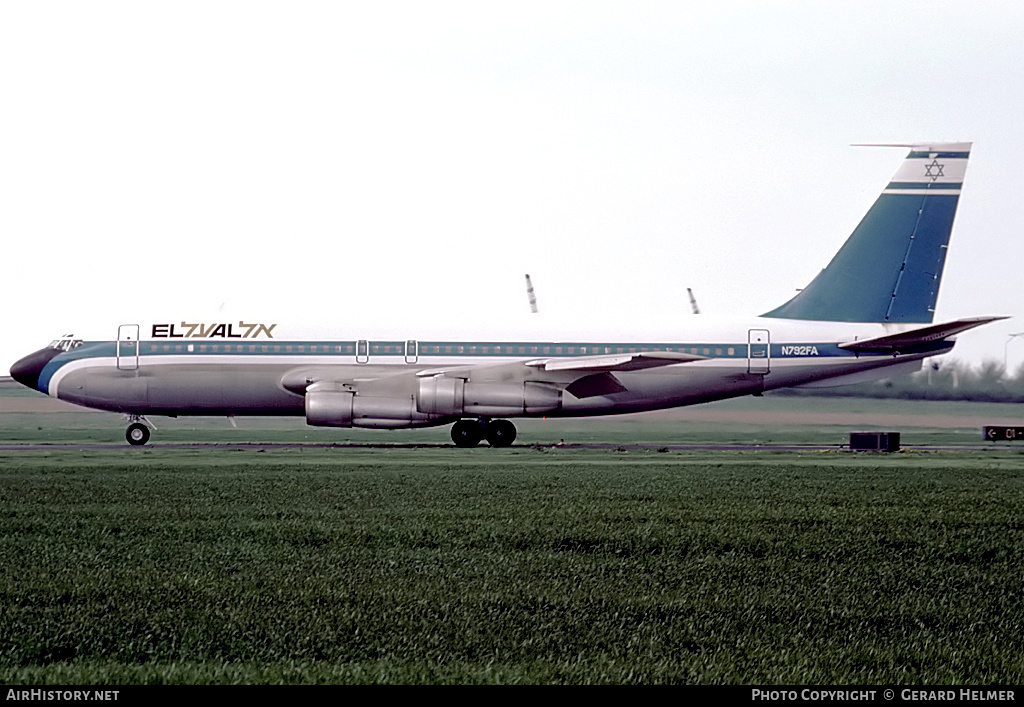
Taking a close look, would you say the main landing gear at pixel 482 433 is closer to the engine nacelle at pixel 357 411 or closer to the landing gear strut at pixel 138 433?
the engine nacelle at pixel 357 411

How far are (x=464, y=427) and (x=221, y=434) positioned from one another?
11775 mm

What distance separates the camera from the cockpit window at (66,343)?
43062mm

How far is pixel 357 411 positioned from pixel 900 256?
63.0ft

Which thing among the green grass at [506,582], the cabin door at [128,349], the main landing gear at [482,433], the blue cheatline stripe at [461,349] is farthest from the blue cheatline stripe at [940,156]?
the cabin door at [128,349]

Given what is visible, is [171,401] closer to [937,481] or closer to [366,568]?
[937,481]

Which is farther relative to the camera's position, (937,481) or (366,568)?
(937,481)

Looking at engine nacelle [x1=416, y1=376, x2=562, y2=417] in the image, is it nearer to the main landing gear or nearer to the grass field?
the main landing gear

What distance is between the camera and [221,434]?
48.8 metres

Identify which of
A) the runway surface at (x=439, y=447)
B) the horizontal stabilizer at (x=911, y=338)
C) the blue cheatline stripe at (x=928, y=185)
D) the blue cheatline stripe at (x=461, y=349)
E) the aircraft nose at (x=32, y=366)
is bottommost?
the runway surface at (x=439, y=447)

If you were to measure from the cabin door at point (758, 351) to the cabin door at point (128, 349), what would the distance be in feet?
66.8

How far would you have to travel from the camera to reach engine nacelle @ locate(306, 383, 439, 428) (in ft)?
131

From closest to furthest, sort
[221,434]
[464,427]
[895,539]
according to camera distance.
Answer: [895,539]
[464,427]
[221,434]

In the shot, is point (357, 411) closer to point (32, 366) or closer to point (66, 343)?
point (66, 343)

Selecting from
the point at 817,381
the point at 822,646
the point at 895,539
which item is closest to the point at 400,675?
the point at 822,646
